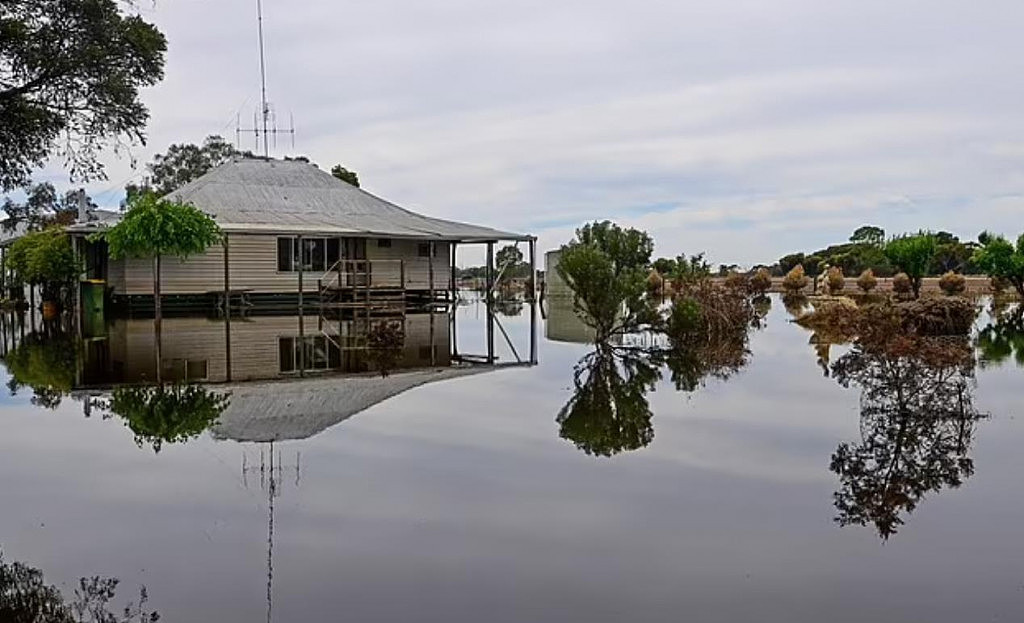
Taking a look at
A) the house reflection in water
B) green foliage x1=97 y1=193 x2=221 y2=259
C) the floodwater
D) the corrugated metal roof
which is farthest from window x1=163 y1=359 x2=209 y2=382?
the corrugated metal roof

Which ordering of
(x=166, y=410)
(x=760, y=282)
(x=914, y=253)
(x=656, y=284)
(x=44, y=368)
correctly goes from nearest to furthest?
(x=166, y=410)
(x=44, y=368)
(x=914, y=253)
(x=656, y=284)
(x=760, y=282)

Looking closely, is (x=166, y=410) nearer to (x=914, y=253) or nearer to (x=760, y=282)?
(x=914, y=253)

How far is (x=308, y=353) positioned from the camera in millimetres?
16609

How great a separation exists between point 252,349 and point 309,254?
14.6m

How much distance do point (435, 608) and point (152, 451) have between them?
458 cm

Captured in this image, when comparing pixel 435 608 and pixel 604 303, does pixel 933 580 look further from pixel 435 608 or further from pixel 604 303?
pixel 604 303

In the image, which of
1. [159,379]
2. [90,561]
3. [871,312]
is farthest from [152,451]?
[871,312]

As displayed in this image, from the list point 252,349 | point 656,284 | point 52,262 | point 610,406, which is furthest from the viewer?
point 656,284

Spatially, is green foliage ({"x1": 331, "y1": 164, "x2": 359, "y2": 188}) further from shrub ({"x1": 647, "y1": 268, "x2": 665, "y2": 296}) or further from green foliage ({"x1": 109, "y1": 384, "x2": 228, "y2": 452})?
green foliage ({"x1": 109, "y1": 384, "x2": 228, "y2": 452})

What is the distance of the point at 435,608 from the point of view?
4574mm

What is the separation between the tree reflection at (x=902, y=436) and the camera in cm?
655

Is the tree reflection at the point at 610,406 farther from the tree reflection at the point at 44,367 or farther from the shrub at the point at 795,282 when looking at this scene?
the shrub at the point at 795,282

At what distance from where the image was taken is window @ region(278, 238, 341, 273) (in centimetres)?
3091

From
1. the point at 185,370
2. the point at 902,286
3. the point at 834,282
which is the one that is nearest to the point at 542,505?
A: the point at 185,370
